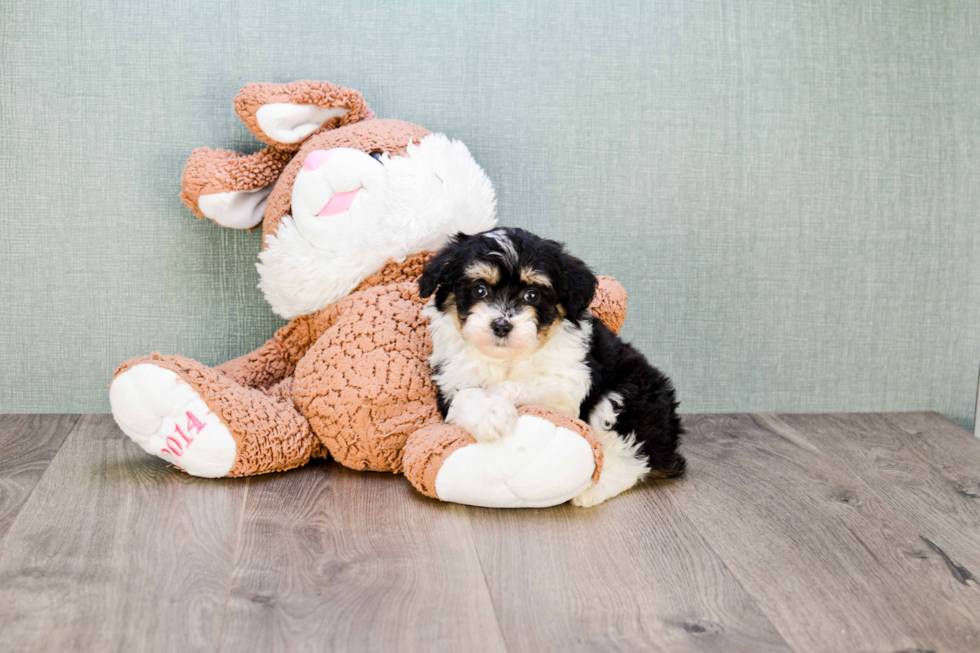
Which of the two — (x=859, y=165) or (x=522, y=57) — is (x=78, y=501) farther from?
(x=859, y=165)

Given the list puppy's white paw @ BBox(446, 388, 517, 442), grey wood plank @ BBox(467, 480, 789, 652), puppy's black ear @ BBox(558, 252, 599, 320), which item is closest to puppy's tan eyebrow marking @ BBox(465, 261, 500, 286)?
puppy's black ear @ BBox(558, 252, 599, 320)

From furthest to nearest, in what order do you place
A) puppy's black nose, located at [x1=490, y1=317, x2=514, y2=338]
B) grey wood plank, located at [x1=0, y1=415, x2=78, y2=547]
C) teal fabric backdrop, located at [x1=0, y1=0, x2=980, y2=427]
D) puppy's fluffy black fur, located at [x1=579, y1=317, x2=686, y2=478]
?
teal fabric backdrop, located at [x1=0, y1=0, x2=980, y2=427], puppy's fluffy black fur, located at [x1=579, y1=317, x2=686, y2=478], grey wood plank, located at [x1=0, y1=415, x2=78, y2=547], puppy's black nose, located at [x1=490, y1=317, x2=514, y2=338]

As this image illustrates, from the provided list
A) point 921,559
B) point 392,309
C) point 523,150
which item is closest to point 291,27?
point 523,150

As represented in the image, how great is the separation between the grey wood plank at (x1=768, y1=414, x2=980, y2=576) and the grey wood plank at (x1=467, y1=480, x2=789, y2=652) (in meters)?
0.48

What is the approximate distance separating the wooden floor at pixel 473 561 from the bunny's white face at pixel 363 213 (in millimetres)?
508

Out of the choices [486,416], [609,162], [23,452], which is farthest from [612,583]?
[23,452]

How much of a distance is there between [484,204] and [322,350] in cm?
55

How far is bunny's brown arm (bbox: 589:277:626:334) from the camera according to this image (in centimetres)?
216

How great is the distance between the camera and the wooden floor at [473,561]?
1.39 m

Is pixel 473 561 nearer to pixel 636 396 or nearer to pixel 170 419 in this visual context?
pixel 636 396

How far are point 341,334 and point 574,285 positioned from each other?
594 mm

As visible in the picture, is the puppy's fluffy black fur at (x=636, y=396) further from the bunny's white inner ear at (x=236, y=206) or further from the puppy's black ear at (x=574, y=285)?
the bunny's white inner ear at (x=236, y=206)

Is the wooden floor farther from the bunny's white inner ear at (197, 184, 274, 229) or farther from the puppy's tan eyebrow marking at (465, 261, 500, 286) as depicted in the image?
the bunny's white inner ear at (197, 184, 274, 229)

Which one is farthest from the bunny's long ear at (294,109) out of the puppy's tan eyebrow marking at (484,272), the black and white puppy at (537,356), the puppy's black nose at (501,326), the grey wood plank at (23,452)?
the grey wood plank at (23,452)
